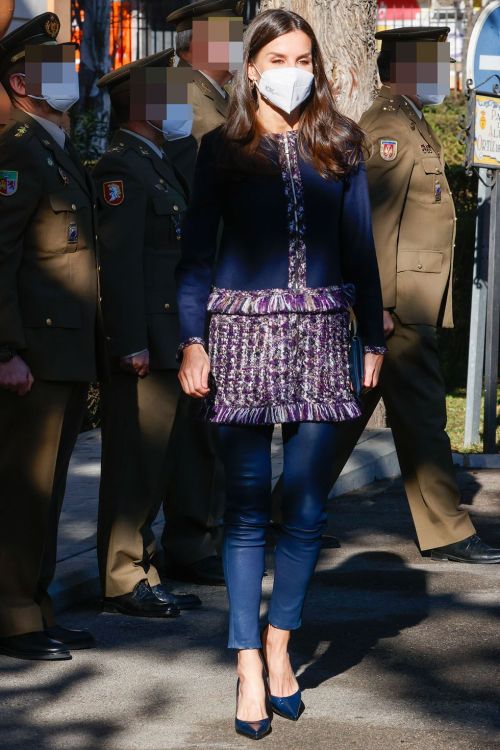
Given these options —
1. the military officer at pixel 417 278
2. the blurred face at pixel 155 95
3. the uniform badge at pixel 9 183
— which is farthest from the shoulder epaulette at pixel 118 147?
the military officer at pixel 417 278

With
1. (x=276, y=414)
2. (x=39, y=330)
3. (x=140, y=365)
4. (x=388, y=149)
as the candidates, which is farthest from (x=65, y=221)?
(x=388, y=149)

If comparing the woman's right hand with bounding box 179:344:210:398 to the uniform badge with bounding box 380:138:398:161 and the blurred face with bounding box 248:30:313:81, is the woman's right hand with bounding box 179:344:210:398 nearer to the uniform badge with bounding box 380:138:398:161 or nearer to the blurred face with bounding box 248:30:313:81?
the blurred face with bounding box 248:30:313:81

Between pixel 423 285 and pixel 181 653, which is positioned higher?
pixel 423 285

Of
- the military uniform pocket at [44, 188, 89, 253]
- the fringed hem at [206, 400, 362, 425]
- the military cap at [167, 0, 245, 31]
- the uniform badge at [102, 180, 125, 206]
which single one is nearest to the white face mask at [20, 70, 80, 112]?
the military uniform pocket at [44, 188, 89, 253]

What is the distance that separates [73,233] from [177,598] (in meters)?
1.49

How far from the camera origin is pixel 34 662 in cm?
494

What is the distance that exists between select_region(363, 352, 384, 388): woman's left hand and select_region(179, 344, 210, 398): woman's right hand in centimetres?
48

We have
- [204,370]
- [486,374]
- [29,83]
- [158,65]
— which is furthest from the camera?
[486,374]

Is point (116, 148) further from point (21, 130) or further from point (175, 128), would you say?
point (21, 130)

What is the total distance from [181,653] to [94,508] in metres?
2.21

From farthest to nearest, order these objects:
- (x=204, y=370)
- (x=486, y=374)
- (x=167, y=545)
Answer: (x=486, y=374), (x=167, y=545), (x=204, y=370)

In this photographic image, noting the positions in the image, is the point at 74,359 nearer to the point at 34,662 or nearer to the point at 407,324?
the point at 34,662

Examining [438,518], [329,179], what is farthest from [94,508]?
[329,179]

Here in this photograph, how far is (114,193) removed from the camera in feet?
17.7
